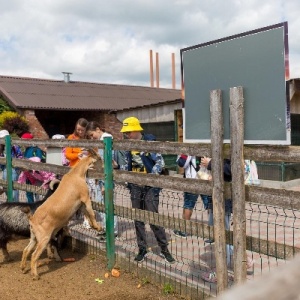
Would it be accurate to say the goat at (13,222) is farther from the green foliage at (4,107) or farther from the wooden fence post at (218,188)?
the green foliage at (4,107)

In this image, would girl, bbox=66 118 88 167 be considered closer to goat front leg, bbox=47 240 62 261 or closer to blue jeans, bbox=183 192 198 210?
goat front leg, bbox=47 240 62 261

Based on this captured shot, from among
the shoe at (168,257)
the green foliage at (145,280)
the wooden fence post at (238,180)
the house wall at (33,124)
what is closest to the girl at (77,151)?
the shoe at (168,257)

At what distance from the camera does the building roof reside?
20.1m

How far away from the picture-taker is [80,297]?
4.30 meters

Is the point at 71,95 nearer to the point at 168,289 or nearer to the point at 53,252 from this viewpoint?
the point at 53,252

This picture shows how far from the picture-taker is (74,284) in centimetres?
470

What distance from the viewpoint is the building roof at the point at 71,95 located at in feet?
66.0

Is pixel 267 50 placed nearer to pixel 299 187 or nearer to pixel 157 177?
pixel 157 177

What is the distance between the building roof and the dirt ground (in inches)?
Answer: 511

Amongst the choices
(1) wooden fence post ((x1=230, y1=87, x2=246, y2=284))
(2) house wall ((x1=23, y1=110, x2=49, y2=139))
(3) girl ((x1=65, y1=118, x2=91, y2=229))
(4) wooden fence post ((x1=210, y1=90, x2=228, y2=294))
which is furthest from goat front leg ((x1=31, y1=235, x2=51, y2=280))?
(2) house wall ((x1=23, y1=110, x2=49, y2=139))

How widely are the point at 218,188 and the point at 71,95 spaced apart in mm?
20150

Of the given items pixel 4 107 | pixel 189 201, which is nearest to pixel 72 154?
pixel 189 201

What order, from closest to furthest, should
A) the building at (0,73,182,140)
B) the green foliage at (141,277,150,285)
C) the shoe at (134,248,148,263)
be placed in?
1. the green foliage at (141,277,150,285)
2. the shoe at (134,248,148,263)
3. the building at (0,73,182,140)

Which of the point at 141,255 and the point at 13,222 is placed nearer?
the point at 141,255
